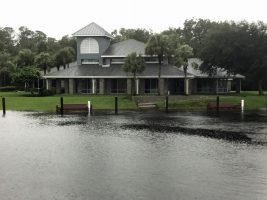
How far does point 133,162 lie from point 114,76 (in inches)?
1940

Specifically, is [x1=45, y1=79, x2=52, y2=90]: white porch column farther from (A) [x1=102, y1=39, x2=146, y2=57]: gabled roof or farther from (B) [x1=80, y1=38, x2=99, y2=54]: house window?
(A) [x1=102, y1=39, x2=146, y2=57]: gabled roof

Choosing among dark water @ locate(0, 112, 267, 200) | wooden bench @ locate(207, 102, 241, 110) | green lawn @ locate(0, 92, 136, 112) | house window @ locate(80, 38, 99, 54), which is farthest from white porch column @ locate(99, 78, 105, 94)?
dark water @ locate(0, 112, 267, 200)

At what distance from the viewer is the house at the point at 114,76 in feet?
225

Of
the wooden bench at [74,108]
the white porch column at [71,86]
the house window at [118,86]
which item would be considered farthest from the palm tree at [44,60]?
the wooden bench at [74,108]

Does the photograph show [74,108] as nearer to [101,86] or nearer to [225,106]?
[225,106]

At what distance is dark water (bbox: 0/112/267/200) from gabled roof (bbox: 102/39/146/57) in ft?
130

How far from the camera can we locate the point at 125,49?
73.1 meters

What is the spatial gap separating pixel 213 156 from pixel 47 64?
5794 centimetres

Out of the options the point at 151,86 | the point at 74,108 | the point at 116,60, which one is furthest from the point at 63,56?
the point at 74,108

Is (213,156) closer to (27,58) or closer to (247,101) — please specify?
(247,101)

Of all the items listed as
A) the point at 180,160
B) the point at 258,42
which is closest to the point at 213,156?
the point at 180,160

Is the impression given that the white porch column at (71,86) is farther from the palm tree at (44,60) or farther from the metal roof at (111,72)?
the palm tree at (44,60)

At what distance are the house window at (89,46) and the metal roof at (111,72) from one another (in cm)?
261

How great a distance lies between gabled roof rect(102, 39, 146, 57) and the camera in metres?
71.8
